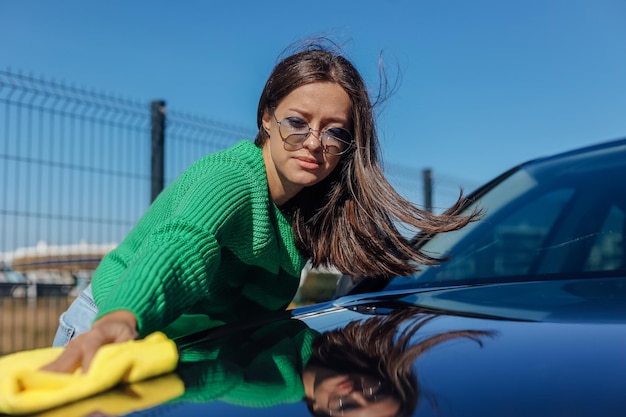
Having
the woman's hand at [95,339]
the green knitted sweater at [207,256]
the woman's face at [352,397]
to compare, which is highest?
the green knitted sweater at [207,256]

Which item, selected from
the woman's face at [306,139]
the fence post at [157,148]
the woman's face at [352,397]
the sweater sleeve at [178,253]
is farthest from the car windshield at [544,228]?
the fence post at [157,148]

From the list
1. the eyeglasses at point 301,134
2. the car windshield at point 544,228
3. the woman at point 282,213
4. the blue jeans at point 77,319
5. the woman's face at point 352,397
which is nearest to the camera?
the woman's face at point 352,397

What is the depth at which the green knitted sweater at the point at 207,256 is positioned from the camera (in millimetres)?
1276

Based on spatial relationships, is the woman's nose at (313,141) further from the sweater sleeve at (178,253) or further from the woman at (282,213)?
the sweater sleeve at (178,253)

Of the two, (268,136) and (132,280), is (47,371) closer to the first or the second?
(132,280)

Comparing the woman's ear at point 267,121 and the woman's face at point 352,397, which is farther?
the woman's ear at point 267,121

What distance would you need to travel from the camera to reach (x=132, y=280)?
1237 mm

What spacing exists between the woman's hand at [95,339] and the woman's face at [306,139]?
72 cm

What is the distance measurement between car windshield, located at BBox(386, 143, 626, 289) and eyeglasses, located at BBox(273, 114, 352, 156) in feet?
1.50

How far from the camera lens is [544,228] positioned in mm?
2320

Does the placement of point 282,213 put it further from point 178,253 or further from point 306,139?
point 178,253

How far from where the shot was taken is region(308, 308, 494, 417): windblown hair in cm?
103

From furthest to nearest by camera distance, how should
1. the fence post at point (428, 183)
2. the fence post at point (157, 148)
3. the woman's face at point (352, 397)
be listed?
1. the fence post at point (428, 183)
2. the fence post at point (157, 148)
3. the woman's face at point (352, 397)

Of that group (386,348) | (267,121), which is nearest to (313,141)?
(267,121)
